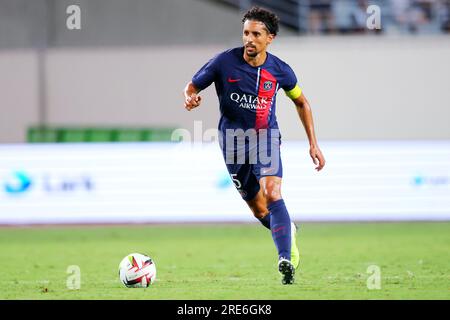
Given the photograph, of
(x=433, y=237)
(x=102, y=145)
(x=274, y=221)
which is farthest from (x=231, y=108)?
(x=102, y=145)

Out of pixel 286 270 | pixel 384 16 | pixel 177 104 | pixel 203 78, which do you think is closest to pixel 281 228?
pixel 286 270

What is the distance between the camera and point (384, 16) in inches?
653

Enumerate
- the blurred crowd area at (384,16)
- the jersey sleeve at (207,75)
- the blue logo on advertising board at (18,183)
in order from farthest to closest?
the blurred crowd area at (384,16)
the blue logo on advertising board at (18,183)
the jersey sleeve at (207,75)

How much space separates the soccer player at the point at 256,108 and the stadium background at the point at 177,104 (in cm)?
586

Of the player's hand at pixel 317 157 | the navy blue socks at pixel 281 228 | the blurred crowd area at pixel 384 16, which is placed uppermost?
the blurred crowd area at pixel 384 16

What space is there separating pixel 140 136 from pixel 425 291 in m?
8.79

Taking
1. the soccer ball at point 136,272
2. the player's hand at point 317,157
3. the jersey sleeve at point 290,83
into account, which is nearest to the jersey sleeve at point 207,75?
the jersey sleeve at point 290,83

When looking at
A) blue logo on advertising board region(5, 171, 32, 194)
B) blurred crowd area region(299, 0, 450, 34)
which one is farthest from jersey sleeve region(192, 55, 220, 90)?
blurred crowd area region(299, 0, 450, 34)

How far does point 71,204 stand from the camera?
13.9 metres

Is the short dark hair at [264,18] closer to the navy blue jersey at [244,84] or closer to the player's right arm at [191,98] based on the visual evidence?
the navy blue jersey at [244,84]

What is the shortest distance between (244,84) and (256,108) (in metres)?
0.24

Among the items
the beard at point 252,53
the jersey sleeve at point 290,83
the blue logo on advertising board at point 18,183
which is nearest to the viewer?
the beard at point 252,53

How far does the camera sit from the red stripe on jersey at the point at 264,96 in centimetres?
784
